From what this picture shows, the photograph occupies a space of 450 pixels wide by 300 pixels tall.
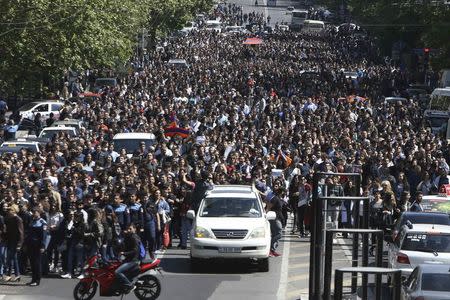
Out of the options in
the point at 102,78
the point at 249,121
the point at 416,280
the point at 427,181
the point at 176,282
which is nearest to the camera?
the point at 416,280

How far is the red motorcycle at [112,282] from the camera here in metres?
21.5

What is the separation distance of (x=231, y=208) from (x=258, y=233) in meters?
1.01

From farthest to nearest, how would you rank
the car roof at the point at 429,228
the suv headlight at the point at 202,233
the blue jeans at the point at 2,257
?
the suv headlight at the point at 202,233, the blue jeans at the point at 2,257, the car roof at the point at 429,228

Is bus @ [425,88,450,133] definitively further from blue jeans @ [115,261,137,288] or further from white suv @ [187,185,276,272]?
blue jeans @ [115,261,137,288]

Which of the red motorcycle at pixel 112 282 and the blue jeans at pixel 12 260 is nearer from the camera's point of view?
the red motorcycle at pixel 112 282

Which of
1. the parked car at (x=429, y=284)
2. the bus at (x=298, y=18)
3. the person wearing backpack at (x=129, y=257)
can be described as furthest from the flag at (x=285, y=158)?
the bus at (x=298, y=18)

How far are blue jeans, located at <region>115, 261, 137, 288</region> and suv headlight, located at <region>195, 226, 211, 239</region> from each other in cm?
377

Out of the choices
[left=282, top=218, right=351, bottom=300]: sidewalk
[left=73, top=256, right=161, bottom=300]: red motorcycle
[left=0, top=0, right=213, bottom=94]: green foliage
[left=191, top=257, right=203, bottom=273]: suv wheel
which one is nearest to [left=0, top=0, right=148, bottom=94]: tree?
[left=0, top=0, right=213, bottom=94]: green foliage

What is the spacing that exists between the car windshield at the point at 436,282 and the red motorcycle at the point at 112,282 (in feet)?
15.5

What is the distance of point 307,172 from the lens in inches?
1304

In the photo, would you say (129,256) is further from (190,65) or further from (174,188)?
(190,65)

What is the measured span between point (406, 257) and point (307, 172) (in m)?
11.2

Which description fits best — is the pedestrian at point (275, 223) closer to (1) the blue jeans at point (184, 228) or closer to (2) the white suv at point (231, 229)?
(2) the white suv at point (231, 229)

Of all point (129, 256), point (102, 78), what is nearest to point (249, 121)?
point (129, 256)
